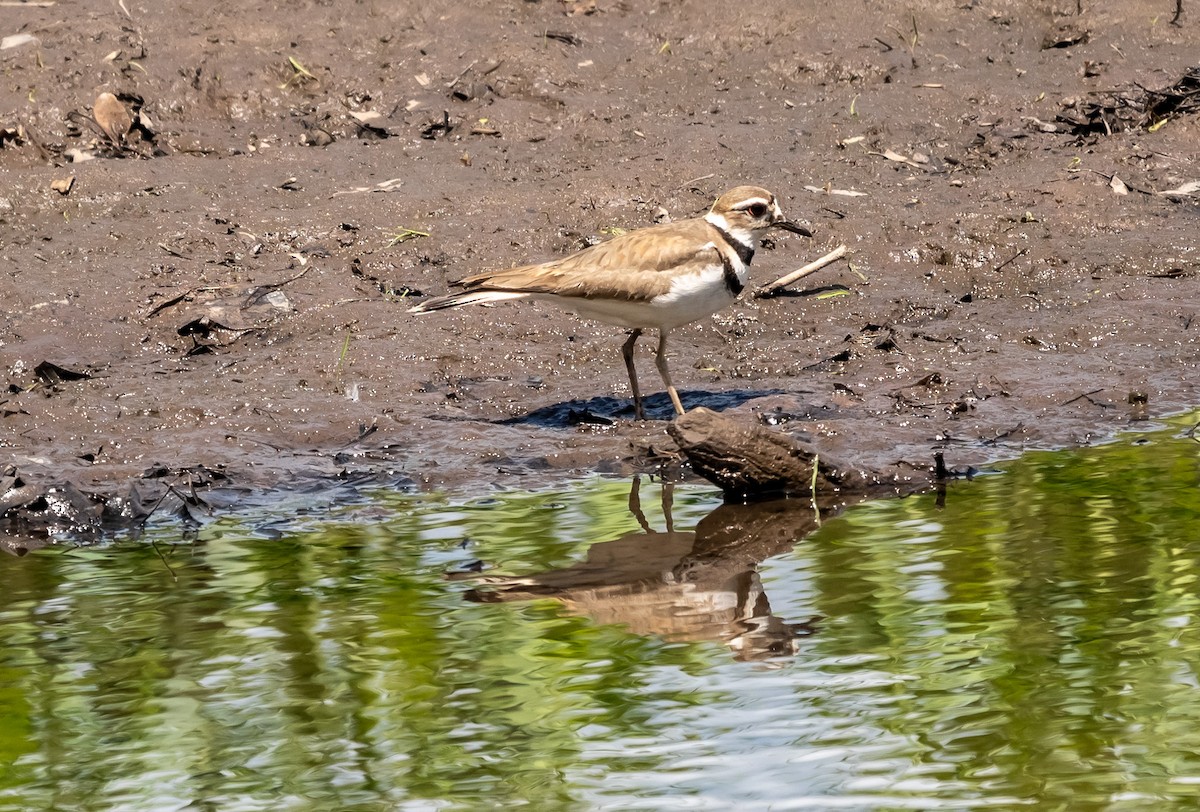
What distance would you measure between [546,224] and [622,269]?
8.13 feet

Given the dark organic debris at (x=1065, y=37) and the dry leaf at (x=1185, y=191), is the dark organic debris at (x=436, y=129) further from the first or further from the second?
the dry leaf at (x=1185, y=191)

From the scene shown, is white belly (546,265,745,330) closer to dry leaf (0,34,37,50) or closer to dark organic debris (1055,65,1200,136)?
dark organic debris (1055,65,1200,136)

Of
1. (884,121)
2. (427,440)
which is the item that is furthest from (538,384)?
(884,121)

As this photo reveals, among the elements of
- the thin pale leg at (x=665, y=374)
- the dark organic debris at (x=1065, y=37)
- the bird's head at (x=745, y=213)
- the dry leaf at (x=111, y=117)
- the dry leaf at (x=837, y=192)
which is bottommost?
the thin pale leg at (x=665, y=374)

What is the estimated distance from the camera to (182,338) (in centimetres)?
984

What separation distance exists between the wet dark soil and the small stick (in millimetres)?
100

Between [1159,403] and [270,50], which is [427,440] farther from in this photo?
[270,50]

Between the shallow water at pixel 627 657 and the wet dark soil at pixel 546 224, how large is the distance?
0.98 metres

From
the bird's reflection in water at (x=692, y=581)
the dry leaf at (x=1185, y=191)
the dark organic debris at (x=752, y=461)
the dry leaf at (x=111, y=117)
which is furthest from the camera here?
the dry leaf at (x=111, y=117)

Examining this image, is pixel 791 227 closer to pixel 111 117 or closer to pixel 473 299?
pixel 473 299

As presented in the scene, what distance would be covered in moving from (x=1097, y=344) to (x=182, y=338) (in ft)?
18.3

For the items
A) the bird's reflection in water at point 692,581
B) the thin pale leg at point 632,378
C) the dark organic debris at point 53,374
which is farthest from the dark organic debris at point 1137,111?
the dark organic debris at point 53,374

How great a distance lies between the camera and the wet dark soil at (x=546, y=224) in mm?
8539

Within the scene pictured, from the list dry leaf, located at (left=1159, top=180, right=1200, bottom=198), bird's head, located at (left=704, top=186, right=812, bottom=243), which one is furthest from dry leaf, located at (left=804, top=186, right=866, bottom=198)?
bird's head, located at (left=704, top=186, right=812, bottom=243)
